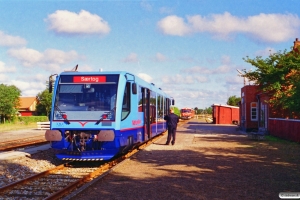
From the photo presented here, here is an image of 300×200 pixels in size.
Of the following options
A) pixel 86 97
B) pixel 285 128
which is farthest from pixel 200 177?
pixel 285 128

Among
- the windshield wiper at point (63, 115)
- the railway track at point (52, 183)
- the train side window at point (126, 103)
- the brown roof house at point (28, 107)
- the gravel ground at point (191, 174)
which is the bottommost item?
the railway track at point (52, 183)

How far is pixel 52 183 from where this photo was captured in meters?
10.0

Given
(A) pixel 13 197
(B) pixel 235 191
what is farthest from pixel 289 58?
(A) pixel 13 197

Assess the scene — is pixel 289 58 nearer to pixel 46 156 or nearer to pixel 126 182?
pixel 46 156

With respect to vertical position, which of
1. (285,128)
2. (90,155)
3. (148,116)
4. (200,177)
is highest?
(148,116)

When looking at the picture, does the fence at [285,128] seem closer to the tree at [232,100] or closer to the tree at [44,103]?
the tree at [232,100]

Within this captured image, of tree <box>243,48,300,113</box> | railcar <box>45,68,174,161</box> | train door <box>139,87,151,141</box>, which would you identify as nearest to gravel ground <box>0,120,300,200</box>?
railcar <box>45,68,174,161</box>

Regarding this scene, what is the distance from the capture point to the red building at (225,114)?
54.8 metres

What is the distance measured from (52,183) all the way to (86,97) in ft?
12.1

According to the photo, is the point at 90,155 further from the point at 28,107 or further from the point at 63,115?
the point at 28,107

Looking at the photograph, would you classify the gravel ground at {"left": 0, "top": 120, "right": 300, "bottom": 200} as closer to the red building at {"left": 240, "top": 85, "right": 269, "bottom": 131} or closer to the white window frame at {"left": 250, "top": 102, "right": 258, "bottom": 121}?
the red building at {"left": 240, "top": 85, "right": 269, "bottom": 131}

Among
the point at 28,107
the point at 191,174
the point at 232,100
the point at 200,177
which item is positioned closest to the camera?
the point at 200,177

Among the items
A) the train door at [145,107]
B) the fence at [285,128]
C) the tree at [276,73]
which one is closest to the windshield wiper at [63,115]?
the train door at [145,107]

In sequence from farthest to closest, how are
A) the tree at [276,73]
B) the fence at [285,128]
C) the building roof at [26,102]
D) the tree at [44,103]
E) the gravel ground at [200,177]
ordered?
the building roof at [26,102], the tree at [44,103], the tree at [276,73], the fence at [285,128], the gravel ground at [200,177]
